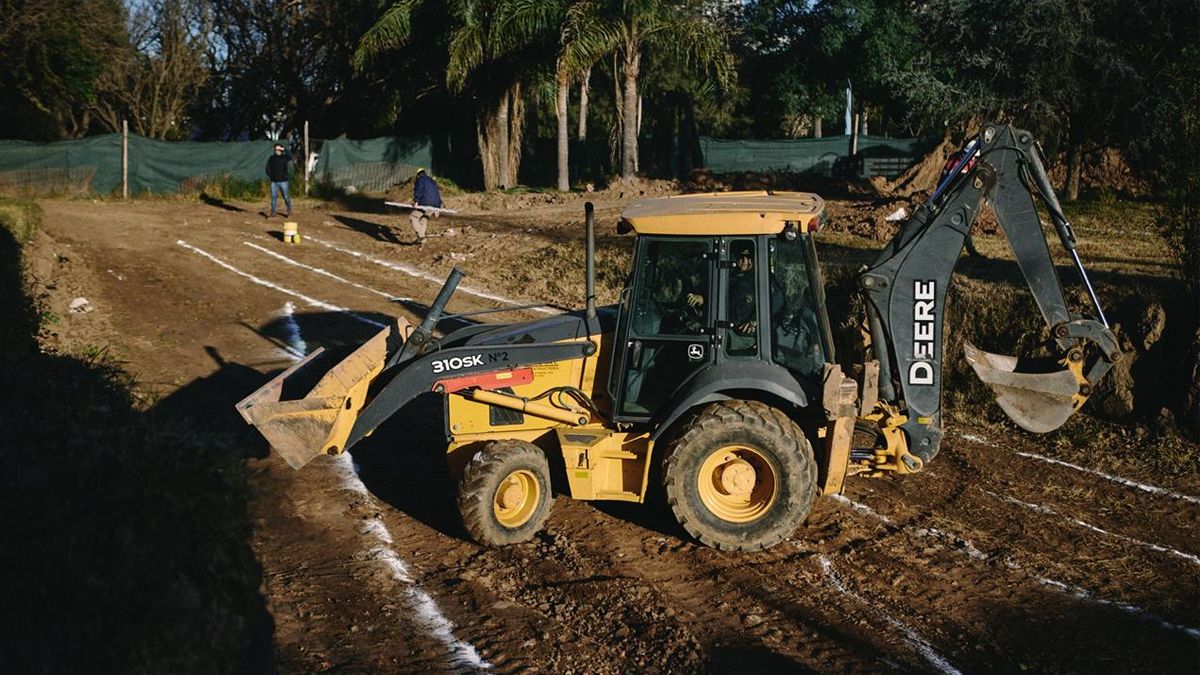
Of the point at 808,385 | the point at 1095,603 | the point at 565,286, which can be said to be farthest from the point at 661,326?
the point at 565,286

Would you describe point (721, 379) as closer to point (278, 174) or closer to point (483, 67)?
point (278, 174)

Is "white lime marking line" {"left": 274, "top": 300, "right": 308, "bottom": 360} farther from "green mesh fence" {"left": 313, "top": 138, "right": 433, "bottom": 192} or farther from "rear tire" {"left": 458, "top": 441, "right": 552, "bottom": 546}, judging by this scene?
"green mesh fence" {"left": 313, "top": 138, "right": 433, "bottom": 192}

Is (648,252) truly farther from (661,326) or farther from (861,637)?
(861,637)

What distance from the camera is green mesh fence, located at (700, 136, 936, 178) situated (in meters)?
34.0

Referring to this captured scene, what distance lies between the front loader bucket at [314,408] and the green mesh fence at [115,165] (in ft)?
75.2

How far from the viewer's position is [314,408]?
27.7 ft

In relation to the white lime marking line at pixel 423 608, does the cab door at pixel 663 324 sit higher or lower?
higher

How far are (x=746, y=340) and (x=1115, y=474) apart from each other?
444 centimetres

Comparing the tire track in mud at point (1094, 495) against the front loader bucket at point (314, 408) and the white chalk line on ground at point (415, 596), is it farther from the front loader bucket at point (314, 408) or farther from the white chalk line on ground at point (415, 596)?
the front loader bucket at point (314, 408)

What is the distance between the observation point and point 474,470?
833 cm

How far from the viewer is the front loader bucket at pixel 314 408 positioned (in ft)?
27.4

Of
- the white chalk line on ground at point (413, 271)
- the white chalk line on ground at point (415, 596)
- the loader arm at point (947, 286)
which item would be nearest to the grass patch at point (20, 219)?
the white chalk line on ground at point (413, 271)

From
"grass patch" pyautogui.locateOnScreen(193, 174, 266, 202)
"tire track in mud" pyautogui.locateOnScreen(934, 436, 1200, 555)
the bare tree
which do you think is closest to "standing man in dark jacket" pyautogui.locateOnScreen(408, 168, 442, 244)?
"grass patch" pyautogui.locateOnScreen(193, 174, 266, 202)

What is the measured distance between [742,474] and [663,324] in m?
1.28
